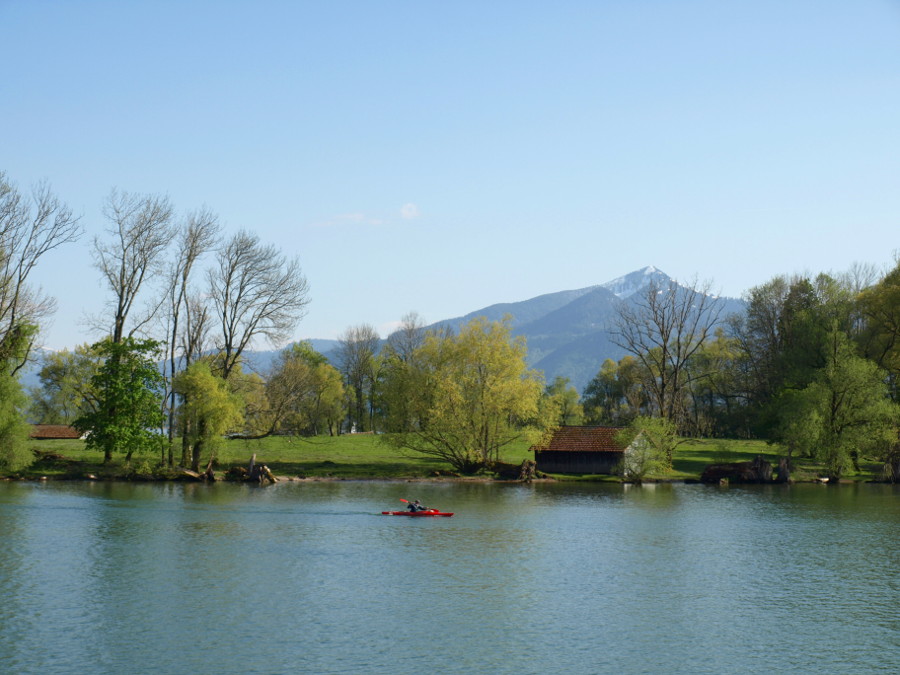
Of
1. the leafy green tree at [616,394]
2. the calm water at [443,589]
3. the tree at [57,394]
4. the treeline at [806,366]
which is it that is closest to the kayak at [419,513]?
the calm water at [443,589]

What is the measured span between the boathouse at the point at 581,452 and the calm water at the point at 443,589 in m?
23.6

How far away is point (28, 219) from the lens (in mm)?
70688

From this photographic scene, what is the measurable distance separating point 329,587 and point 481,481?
44.0 m

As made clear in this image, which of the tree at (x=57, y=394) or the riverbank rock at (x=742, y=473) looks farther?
the tree at (x=57, y=394)

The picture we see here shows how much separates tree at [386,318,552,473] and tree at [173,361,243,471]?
15.9 metres

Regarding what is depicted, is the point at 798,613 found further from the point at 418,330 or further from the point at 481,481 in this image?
the point at 418,330

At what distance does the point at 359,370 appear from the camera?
131000mm

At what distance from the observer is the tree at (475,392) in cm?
7656

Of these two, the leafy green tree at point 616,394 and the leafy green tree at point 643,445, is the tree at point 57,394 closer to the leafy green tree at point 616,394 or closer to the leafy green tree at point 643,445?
the leafy green tree at point 643,445

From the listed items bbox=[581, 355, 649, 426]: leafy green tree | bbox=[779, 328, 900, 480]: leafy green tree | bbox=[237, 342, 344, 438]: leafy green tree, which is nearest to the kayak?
bbox=[779, 328, 900, 480]: leafy green tree

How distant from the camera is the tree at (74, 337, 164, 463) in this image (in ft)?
230

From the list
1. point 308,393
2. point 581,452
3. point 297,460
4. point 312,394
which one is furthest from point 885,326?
point 312,394

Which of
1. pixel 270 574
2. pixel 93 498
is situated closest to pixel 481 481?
pixel 93 498

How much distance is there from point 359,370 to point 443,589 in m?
99.6
